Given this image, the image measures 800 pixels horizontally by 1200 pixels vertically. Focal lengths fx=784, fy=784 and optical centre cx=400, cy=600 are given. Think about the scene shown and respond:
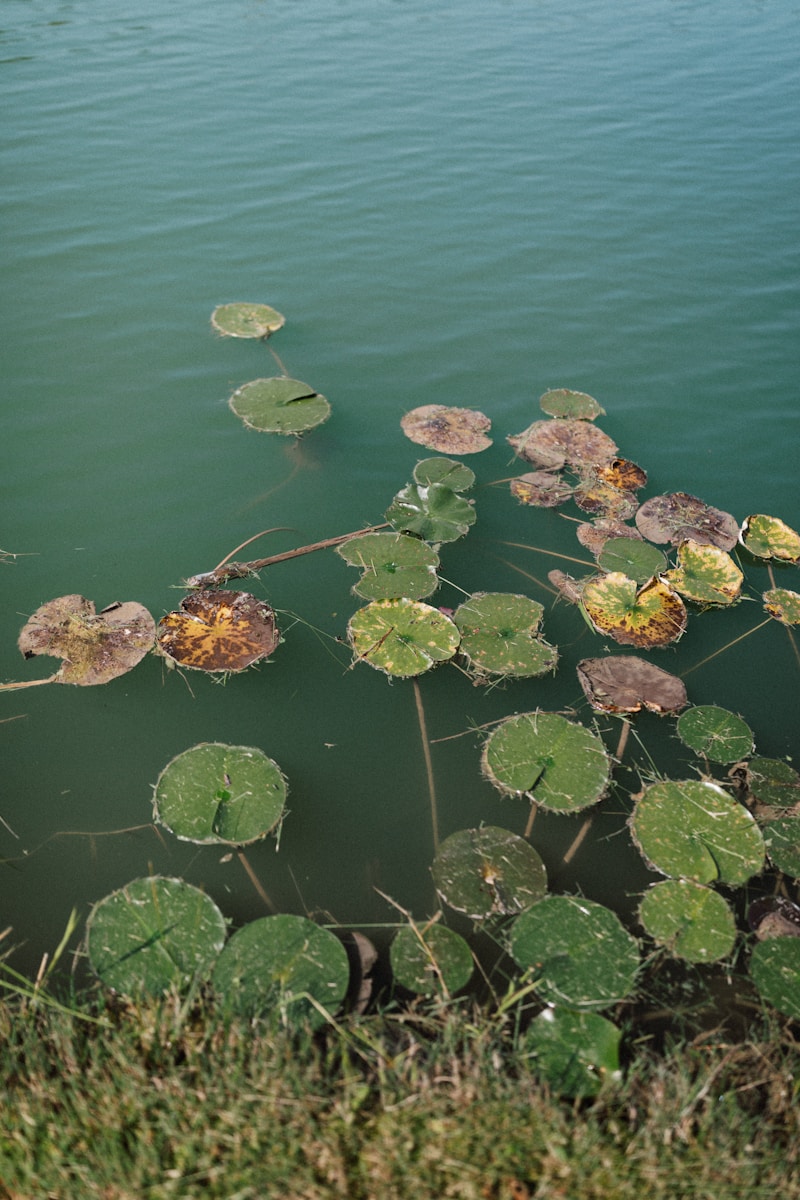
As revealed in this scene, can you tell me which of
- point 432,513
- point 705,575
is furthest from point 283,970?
point 705,575

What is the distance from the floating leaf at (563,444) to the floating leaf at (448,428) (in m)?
0.18

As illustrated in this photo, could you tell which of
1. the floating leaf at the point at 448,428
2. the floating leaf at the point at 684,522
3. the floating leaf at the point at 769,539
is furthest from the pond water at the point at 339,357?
the floating leaf at the point at 769,539

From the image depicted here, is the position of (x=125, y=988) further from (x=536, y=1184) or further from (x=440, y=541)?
(x=440, y=541)

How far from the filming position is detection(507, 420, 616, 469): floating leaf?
12.2 feet

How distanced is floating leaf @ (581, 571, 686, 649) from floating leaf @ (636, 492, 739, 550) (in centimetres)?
41

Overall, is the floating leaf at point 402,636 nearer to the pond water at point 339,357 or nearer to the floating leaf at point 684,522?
the pond water at point 339,357

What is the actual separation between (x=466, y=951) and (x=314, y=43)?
9.27 meters

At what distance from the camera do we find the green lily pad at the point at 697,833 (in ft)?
7.46

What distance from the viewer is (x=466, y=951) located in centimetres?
208

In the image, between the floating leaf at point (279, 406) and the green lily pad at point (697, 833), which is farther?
the floating leaf at point (279, 406)

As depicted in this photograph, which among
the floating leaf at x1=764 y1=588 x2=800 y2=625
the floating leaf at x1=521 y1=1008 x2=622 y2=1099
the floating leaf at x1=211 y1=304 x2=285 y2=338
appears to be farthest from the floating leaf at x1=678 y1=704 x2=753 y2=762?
the floating leaf at x1=211 y1=304 x2=285 y2=338

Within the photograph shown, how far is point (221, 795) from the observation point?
2.32 metres

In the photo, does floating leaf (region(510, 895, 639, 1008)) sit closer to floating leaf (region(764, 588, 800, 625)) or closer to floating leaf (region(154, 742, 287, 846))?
floating leaf (region(154, 742, 287, 846))

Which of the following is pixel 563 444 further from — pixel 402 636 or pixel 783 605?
pixel 402 636
